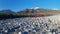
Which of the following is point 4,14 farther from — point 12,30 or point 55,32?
point 55,32

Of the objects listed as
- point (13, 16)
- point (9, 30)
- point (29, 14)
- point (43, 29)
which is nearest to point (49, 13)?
point (29, 14)

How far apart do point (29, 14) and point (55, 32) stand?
1.46 metres

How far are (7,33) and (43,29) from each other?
401mm

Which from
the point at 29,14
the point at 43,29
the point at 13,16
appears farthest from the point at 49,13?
the point at 43,29

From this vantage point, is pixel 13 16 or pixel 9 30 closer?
pixel 9 30

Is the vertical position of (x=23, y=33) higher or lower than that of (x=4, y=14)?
lower

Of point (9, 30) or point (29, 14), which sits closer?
point (9, 30)

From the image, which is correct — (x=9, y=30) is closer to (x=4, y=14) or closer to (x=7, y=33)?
(x=7, y=33)

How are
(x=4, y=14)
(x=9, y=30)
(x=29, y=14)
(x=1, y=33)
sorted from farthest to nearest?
(x=29, y=14) → (x=4, y=14) → (x=9, y=30) → (x=1, y=33)

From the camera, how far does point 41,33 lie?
1.63 meters

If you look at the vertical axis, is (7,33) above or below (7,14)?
below

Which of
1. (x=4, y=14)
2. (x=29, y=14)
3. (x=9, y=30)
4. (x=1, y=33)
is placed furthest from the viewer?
(x=29, y=14)

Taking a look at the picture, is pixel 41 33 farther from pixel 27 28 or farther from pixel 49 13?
pixel 49 13

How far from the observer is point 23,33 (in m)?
1.59
